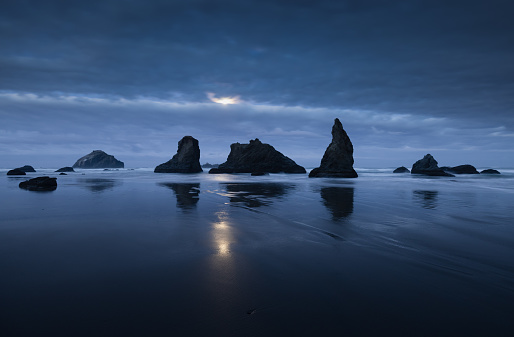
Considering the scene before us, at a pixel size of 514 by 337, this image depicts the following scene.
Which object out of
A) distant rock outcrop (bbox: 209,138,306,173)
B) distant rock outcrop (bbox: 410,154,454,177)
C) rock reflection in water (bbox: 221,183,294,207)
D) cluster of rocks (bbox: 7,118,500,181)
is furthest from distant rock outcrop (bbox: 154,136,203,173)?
rock reflection in water (bbox: 221,183,294,207)

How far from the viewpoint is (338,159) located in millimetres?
65812

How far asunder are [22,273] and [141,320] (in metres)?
3.53

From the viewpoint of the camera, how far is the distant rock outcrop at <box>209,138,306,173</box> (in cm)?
10944

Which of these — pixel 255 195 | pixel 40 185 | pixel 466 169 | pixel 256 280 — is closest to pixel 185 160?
pixel 40 185

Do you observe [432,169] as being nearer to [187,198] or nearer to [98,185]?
[187,198]

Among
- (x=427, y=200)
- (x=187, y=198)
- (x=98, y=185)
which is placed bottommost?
(x=187, y=198)

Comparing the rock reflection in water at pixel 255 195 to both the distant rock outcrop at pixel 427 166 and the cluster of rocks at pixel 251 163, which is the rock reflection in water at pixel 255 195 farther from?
the distant rock outcrop at pixel 427 166

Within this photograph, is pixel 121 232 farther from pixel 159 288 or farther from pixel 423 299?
pixel 423 299

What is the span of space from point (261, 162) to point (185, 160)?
34.2m

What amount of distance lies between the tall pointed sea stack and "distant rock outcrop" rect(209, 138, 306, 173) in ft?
136

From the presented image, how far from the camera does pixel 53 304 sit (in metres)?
4.02

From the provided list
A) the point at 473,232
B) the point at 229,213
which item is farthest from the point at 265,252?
the point at 473,232

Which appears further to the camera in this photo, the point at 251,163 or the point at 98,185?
the point at 251,163

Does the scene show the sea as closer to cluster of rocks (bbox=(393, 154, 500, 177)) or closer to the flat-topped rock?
cluster of rocks (bbox=(393, 154, 500, 177))
